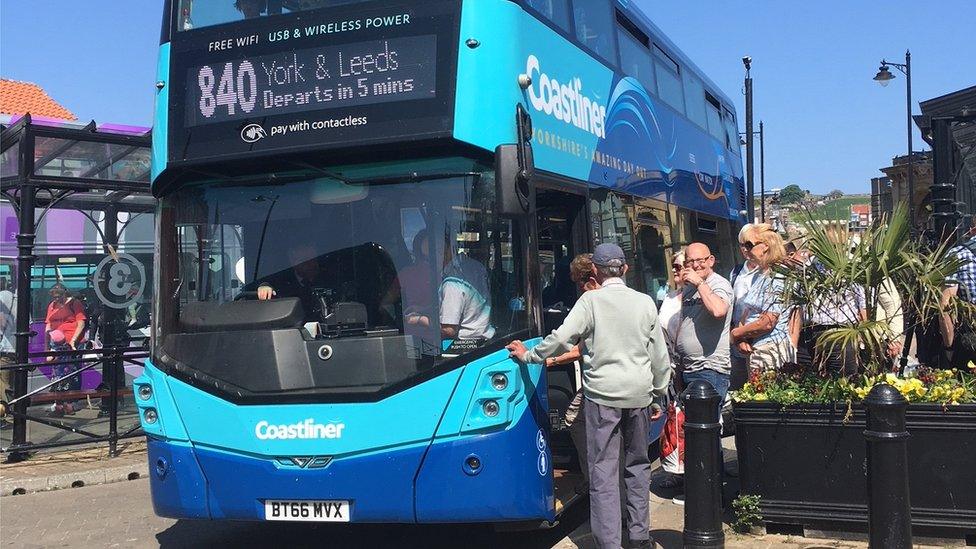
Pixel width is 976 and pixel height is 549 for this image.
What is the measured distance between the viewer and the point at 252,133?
620 centimetres

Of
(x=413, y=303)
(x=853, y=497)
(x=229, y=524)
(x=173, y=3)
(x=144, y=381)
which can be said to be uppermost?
(x=173, y=3)

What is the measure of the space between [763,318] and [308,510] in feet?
11.2

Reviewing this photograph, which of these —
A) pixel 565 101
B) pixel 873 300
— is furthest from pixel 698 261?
pixel 565 101

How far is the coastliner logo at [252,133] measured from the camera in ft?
20.3

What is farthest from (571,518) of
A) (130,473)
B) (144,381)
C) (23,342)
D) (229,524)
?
(23,342)

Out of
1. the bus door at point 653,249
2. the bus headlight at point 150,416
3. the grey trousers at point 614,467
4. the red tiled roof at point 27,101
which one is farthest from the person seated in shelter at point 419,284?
the red tiled roof at point 27,101

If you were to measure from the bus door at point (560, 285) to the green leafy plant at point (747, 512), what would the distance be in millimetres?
1091

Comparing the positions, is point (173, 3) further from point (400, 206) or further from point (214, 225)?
point (400, 206)

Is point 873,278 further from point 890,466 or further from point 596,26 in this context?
point 596,26

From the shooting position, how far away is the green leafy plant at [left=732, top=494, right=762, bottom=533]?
6121 millimetres

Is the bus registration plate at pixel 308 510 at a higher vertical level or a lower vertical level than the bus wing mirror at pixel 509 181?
lower

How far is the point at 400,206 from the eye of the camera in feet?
19.6

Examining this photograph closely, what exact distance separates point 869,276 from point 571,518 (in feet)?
10.3

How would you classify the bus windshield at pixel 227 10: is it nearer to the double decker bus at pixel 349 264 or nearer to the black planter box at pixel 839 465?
the double decker bus at pixel 349 264
